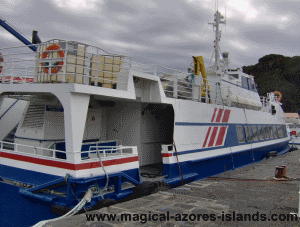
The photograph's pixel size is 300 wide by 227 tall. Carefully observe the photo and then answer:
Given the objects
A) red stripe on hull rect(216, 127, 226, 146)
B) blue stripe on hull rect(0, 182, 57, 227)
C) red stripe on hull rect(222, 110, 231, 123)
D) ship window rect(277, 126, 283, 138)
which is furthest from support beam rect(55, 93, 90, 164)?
ship window rect(277, 126, 283, 138)

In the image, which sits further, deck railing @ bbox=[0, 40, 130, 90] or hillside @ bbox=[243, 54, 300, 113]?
hillside @ bbox=[243, 54, 300, 113]

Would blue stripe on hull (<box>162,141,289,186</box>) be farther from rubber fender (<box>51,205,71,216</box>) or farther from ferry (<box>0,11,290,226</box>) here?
rubber fender (<box>51,205,71,216</box>)

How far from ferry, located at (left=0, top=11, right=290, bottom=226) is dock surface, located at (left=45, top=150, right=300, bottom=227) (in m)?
0.57

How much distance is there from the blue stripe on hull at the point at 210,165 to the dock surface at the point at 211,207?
60 cm

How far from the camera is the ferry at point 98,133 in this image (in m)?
5.34

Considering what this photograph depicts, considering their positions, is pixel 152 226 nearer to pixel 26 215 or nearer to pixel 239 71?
pixel 26 215

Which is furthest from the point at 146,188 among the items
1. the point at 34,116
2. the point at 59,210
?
the point at 34,116

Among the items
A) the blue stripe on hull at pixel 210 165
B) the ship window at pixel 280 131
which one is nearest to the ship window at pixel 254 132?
the blue stripe on hull at pixel 210 165

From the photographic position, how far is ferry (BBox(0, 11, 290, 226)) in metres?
5.34

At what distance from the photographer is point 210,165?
9.19 meters

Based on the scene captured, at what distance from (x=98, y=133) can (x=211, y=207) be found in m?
3.90

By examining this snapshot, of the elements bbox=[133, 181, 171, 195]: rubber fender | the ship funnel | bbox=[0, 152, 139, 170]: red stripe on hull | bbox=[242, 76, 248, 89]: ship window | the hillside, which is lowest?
bbox=[133, 181, 171, 195]: rubber fender

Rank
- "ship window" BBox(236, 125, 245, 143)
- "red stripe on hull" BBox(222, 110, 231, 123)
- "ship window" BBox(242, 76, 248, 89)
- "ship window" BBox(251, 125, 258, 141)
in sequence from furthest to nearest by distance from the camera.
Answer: "ship window" BBox(242, 76, 248, 89) < "ship window" BBox(251, 125, 258, 141) < "ship window" BBox(236, 125, 245, 143) < "red stripe on hull" BBox(222, 110, 231, 123)

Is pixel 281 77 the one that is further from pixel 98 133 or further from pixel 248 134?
pixel 98 133
